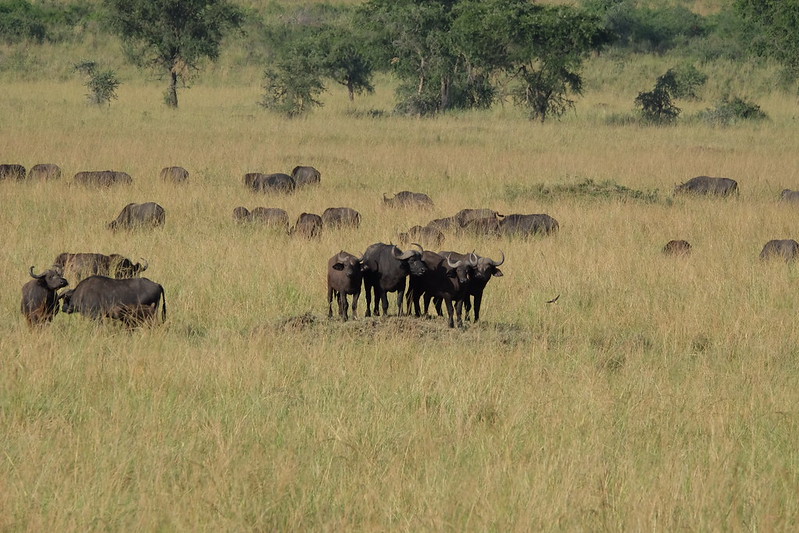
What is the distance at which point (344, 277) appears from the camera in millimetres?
9219

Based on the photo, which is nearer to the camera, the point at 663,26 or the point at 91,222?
the point at 91,222

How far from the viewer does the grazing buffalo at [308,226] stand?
44.5ft

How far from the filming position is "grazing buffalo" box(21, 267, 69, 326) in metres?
8.41

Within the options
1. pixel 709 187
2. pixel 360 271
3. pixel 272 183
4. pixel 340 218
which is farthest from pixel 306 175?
pixel 360 271

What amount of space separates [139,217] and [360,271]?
19.2ft

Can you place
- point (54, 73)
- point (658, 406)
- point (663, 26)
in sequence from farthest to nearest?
point (663, 26) < point (54, 73) < point (658, 406)

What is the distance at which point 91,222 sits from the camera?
557 inches

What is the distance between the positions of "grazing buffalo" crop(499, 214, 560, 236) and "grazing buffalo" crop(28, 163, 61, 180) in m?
8.25

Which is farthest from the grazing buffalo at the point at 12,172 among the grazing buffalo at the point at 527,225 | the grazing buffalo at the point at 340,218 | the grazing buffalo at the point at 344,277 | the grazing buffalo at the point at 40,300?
the grazing buffalo at the point at 344,277

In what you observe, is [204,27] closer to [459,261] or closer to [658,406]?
[459,261]

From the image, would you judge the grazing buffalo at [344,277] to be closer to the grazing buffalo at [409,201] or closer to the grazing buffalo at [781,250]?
the grazing buffalo at [781,250]

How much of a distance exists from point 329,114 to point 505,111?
6.33m

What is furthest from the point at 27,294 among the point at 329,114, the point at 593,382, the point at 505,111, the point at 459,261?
the point at 505,111

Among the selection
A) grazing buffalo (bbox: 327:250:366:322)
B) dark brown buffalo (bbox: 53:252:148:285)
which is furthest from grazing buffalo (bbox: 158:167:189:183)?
grazing buffalo (bbox: 327:250:366:322)
